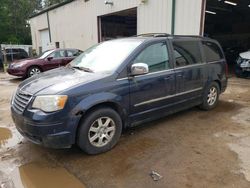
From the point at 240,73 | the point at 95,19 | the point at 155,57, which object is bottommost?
the point at 240,73

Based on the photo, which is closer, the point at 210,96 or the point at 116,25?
the point at 210,96

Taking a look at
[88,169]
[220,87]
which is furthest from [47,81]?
[220,87]

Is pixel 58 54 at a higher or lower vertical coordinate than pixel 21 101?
higher

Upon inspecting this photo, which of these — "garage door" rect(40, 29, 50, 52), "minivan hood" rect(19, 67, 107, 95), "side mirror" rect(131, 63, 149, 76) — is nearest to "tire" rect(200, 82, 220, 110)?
"side mirror" rect(131, 63, 149, 76)

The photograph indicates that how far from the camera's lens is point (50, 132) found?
315 centimetres

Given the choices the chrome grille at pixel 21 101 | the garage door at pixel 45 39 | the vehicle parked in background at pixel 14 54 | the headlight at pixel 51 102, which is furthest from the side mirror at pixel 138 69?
the garage door at pixel 45 39

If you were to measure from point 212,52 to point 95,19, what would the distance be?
9834 millimetres

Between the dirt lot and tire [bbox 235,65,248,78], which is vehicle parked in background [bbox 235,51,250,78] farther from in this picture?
the dirt lot

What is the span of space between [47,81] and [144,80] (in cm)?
154

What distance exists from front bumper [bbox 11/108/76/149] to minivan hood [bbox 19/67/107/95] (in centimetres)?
41

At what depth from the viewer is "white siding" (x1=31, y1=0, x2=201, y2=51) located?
29.6 ft

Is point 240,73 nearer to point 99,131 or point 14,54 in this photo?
point 99,131

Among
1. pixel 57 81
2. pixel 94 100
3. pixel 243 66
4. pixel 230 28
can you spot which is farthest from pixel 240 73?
pixel 230 28

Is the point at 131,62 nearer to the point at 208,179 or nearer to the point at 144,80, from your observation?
the point at 144,80
